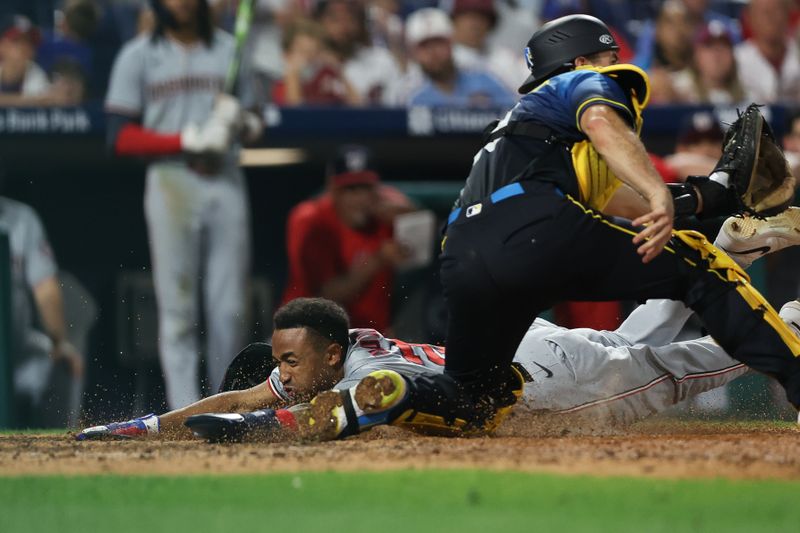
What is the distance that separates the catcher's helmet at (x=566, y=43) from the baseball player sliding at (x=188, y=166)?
3797mm

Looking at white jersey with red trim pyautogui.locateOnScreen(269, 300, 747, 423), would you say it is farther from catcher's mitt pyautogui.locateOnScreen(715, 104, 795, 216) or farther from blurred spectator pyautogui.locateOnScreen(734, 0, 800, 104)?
blurred spectator pyautogui.locateOnScreen(734, 0, 800, 104)

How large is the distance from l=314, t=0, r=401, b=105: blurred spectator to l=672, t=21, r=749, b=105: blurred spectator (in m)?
1.97

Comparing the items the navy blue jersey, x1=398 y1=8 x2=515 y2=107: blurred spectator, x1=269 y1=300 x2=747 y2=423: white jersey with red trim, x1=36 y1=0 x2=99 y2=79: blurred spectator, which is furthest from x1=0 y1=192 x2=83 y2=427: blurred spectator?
the navy blue jersey

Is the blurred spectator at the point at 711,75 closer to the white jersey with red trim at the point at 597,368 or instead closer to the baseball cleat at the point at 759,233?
the white jersey with red trim at the point at 597,368

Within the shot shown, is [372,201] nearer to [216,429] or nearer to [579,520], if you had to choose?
[216,429]

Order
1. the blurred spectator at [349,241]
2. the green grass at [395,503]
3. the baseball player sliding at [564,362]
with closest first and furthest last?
1. the green grass at [395,503]
2. the baseball player sliding at [564,362]
3. the blurred spectator at [349,241]

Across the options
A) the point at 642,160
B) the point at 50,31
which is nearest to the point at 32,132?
the point at 50,31

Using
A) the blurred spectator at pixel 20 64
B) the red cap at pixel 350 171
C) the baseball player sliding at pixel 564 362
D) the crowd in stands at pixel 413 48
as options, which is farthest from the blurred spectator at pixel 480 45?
the baseball player sliding at pixel 564 362

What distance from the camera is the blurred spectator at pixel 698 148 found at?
7.61 meters

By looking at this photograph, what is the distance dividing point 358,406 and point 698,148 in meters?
4.28

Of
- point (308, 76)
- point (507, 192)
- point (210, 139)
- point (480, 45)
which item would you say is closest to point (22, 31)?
point (210, 139)

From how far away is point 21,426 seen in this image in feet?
24.2

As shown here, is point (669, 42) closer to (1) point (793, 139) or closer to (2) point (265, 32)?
(1) point (793, 139)

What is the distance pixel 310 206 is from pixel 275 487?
16.1 feet
